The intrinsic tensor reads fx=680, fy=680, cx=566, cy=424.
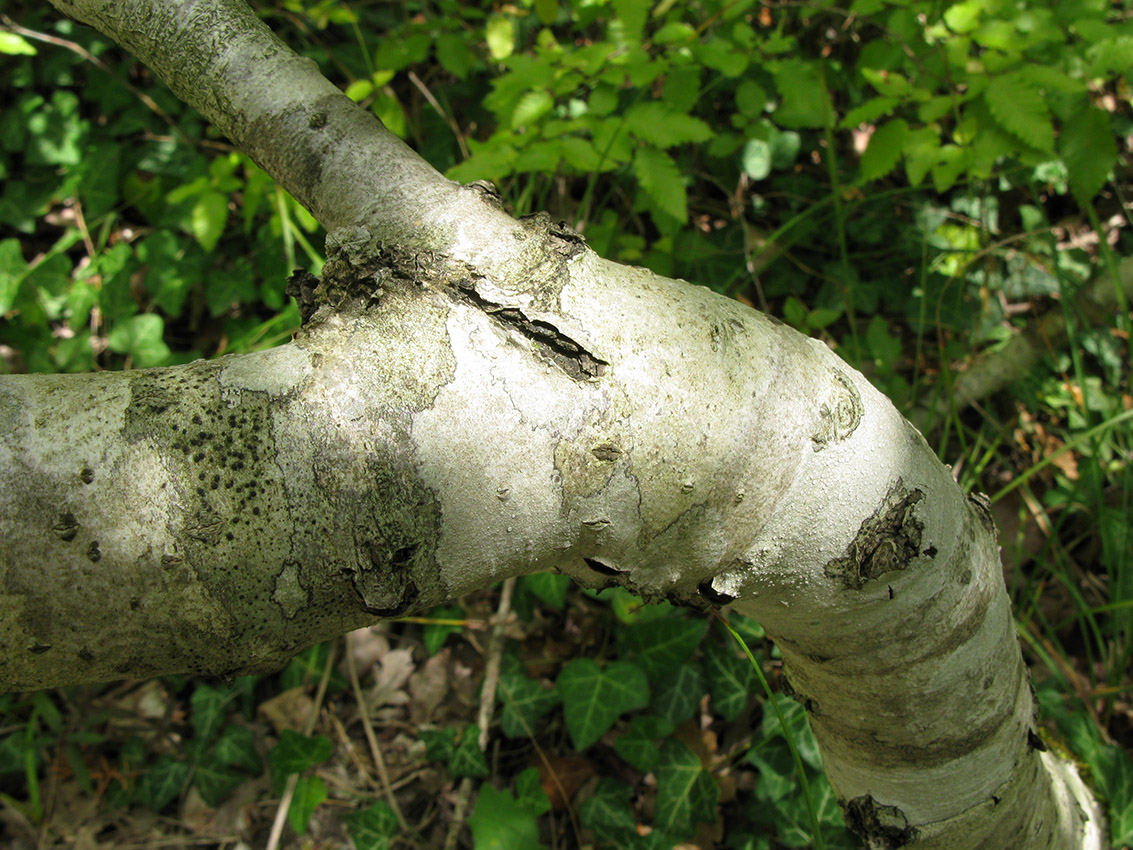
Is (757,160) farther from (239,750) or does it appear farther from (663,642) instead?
(239,750)

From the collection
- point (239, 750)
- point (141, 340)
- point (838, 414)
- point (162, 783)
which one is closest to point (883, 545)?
point (838, 414)

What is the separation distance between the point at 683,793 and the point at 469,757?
58 centimetres

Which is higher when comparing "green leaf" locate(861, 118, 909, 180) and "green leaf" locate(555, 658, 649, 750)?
"green leaf" locate(861, 118, 909, 180)

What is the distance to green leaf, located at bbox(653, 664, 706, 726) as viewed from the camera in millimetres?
1844

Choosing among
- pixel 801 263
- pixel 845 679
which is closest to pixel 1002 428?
pixel 801 263

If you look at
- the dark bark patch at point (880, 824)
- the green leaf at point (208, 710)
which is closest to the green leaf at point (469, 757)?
the green leaf at point (208, 710)

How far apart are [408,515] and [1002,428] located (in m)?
2.18

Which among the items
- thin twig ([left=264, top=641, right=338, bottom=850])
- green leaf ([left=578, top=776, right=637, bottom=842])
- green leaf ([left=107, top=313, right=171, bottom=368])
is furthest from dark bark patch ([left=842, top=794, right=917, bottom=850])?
green leaf ([left=107, top=313, right=171, bottom=368])

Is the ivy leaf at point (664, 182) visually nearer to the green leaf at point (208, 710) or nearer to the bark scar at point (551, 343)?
the bark scar at point (551, 343)

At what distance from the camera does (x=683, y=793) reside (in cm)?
172

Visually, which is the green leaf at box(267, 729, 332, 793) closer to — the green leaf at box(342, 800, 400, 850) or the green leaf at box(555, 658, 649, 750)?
the green leaf at box(342, 800, 400, 850)

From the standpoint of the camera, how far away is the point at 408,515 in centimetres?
63

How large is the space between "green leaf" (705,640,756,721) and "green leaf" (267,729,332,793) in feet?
3.53

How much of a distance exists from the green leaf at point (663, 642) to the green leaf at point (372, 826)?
79 centimetres
